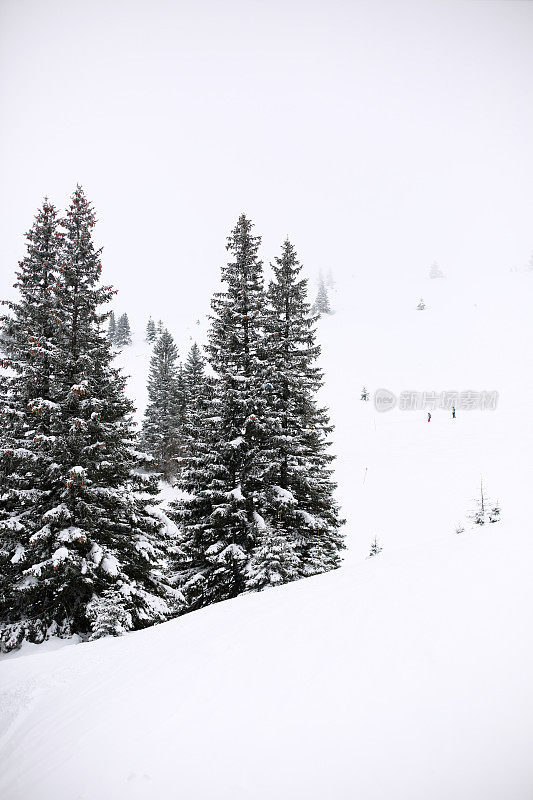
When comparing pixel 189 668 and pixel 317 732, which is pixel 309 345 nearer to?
pixel 189 668

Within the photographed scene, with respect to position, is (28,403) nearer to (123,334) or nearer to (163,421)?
(163,421)

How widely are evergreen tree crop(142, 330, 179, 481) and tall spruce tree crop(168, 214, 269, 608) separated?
24111mm

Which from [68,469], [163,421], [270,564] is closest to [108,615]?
[68,469]

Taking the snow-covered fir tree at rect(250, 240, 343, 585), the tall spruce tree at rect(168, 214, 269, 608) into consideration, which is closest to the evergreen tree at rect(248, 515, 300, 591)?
the snow-covered fir tree at rect(250, 240, 343, 585)

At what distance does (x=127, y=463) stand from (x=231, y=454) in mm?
3250

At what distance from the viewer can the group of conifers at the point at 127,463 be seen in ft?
32.4

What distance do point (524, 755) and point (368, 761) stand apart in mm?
1250

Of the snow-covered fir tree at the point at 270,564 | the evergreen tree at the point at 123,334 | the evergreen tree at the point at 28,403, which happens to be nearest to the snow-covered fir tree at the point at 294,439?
the snow-covered fir tree at the point at 270,564

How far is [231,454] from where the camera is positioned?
12719 mm

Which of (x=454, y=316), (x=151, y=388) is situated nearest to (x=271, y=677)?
(x=151, y=388)

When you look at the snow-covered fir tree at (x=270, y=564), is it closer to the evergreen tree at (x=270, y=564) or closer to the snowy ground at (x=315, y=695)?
the evergreen tree at (x=270, y=564)

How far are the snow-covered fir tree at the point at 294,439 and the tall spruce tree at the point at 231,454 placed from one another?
1.47ft

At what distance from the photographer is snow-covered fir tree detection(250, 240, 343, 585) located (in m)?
12.8

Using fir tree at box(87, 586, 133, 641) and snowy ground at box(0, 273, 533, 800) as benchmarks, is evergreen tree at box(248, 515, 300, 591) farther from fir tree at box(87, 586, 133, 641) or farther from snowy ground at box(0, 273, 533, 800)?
fir tree at box(87, 586, 133, 641)
